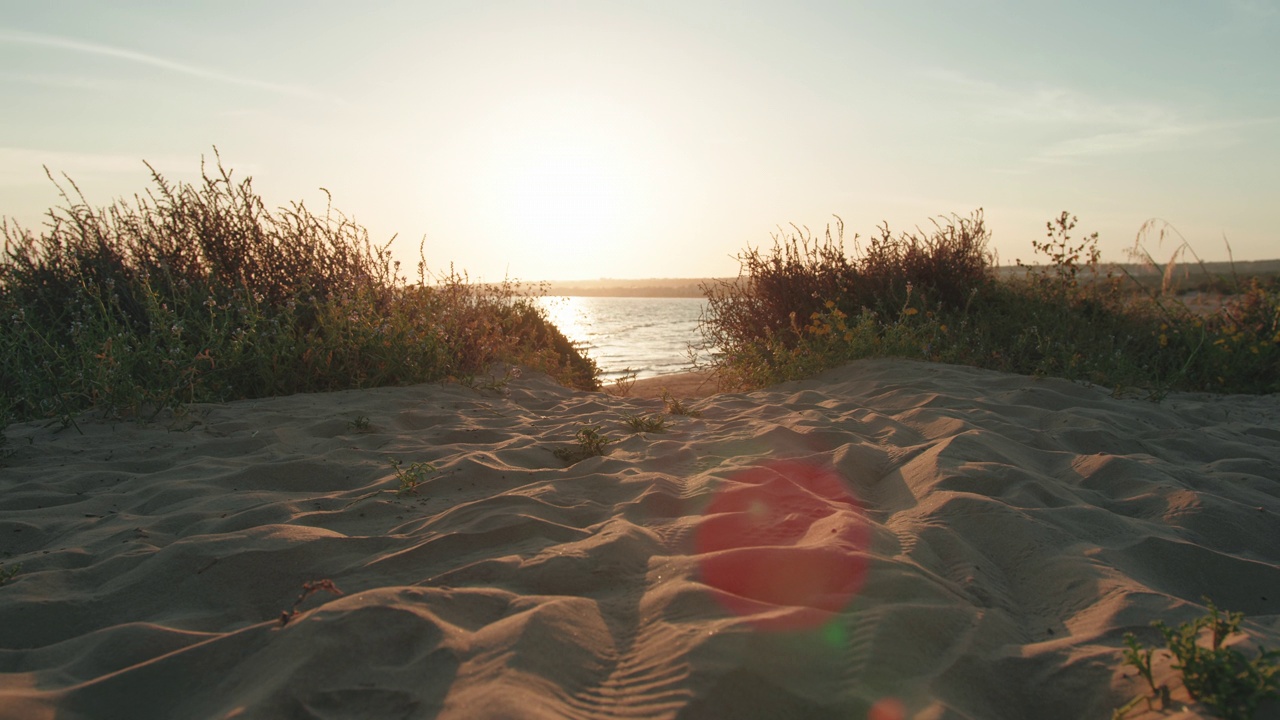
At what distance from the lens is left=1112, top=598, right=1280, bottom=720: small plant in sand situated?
129 centimetres

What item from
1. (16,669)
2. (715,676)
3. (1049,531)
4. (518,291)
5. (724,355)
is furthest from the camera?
(518,291)

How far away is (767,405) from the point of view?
4.93 metres

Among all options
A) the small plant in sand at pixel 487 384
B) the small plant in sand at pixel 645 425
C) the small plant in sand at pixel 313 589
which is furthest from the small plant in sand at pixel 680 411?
the small plant in sand at pixel 313 589

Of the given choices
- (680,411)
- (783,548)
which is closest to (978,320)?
(680,411)

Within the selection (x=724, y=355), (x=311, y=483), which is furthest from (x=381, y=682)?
(x=724, y=355)

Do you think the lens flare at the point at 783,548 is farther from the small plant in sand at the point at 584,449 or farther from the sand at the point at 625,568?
the small plant in sand at the point at 584,449

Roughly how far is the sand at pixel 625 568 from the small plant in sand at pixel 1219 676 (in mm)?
85

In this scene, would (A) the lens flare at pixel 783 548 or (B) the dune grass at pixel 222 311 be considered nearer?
(A) the lens flare at pixel 783 548

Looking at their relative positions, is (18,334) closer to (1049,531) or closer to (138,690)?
(138,690)

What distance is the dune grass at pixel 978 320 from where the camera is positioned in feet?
20.1

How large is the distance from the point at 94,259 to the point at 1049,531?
7644mm

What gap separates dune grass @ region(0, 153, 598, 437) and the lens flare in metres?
3.64

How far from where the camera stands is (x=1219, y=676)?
133cm

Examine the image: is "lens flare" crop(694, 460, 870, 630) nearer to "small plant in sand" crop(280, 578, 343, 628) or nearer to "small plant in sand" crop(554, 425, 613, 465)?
"small plant in sand" crop(554, 425, 613, 465)
